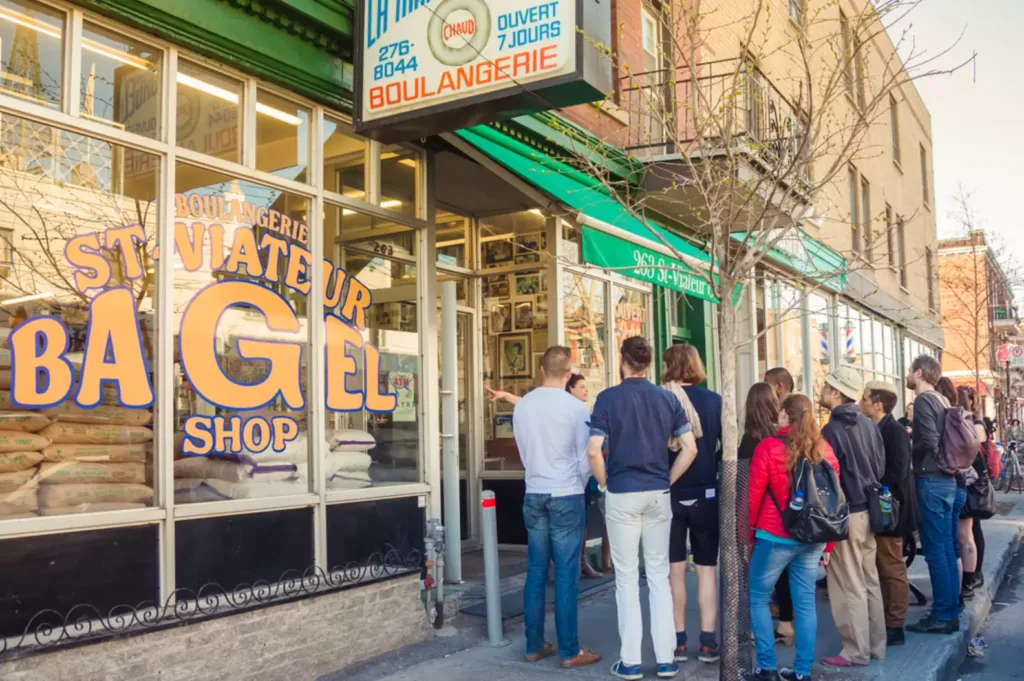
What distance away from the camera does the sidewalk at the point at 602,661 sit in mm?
5484

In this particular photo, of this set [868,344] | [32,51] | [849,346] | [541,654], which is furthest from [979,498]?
[868,344]

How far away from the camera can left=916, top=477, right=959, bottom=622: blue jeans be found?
21.7ft

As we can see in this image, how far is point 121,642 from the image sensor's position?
4.47m

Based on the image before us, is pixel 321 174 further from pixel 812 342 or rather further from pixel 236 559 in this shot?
pixel 812 342

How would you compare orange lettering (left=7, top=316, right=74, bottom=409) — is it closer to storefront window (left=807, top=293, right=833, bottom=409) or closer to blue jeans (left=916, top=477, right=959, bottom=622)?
blue jeans (left=916, top=477, right=959, bottom=622)

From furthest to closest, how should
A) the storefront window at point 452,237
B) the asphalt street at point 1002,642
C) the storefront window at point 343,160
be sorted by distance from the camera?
the storefront window at point 452,237
the storefront window at point 343,160
the asphalt street at point 1002,642

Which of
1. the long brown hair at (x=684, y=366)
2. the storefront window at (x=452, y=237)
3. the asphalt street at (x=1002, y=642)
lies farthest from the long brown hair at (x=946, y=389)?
the storefront window at (x=452, y=237)

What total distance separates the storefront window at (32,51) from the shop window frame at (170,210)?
4 centimetres

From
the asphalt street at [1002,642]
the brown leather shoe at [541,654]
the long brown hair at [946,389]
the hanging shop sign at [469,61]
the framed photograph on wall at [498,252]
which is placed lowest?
the asphalt street at [1002,642]

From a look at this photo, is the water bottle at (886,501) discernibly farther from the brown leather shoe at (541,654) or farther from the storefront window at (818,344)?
the storefront window at (818,344)

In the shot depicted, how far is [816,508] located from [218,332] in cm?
361

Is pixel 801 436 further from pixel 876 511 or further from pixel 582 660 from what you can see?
pixel 582 660

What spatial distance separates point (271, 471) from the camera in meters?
5.71

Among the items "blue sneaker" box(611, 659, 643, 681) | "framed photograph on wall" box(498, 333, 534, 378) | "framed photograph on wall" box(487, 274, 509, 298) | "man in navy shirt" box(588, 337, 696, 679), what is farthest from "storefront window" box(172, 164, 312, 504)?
"framed photograph on wall" box(498, 333, 534, 378)
